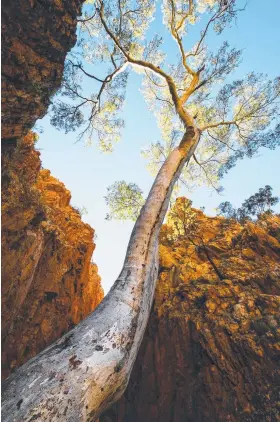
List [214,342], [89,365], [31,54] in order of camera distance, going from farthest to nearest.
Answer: [214,342], [31,54], [89,365]

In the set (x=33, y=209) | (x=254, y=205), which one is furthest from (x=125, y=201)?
(x=254, y=205)

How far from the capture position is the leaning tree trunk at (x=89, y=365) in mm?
1757

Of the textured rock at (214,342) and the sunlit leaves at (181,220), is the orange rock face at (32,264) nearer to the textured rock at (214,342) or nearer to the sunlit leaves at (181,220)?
the textured rock at (214,342)

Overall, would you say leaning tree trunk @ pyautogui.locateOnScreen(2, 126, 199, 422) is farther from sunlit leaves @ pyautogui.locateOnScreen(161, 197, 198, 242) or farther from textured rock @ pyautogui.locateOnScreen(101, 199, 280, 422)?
sunlit leaves @ pyautogui.locateOnScreen(161, 197, 198, 242)

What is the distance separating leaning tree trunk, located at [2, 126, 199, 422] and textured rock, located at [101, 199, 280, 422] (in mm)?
3144

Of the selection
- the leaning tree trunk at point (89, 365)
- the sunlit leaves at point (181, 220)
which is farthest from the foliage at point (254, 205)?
the leaning tree trunk at point (89, 365)

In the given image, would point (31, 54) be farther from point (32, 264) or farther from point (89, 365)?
point (32, 264)

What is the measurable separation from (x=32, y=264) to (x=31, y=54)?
14.2 ft

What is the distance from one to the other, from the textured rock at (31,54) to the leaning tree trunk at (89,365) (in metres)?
2.38

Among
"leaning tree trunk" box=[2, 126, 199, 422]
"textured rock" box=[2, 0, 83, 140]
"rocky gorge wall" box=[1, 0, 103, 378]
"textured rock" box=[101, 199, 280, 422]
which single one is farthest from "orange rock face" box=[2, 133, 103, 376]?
"textured rock" box=[101, 199, 280, 422]

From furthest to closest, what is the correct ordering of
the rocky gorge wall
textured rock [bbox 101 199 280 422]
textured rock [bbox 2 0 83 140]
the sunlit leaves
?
the sunlit leaves < textured rock [bbox 101 199 280 422] < the rocky gorge wall < textured rock [bbox 2 0 83 140]

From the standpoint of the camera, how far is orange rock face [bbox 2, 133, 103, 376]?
16.2 feet

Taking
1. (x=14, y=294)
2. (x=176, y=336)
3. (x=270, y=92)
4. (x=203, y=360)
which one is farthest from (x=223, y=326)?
(x=270, y=92)

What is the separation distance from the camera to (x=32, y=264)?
5727mm
